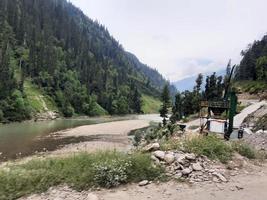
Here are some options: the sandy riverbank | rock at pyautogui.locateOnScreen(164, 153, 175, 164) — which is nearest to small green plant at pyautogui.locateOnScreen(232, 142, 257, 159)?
rock at pyautogui.locateOnScreen(164, 153, 175, 164)

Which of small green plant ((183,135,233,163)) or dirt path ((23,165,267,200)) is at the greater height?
small green plant ((183,135,233,163))

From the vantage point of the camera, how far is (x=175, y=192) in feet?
36.0

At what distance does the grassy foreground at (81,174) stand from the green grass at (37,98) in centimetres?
10871

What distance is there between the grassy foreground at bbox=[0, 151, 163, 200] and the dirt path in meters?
0.39

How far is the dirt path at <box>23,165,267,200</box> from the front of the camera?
34.8 feet

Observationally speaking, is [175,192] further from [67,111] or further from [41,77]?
[41,77]

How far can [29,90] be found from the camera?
130750 mm

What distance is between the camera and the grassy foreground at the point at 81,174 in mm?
11430

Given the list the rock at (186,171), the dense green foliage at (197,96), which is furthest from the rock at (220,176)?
the dense green foliage at (197,96)

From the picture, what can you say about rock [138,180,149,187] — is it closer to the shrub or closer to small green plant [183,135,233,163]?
the shrub

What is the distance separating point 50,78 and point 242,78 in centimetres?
7840

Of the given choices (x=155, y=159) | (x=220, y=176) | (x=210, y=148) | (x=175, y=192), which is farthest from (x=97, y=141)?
(x=175, y=192)

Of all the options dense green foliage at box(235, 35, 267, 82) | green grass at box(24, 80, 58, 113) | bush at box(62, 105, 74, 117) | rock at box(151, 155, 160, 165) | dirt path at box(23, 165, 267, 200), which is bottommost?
dirt path at box(23, 165, 267, 200)

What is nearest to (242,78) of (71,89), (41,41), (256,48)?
(256,48)
